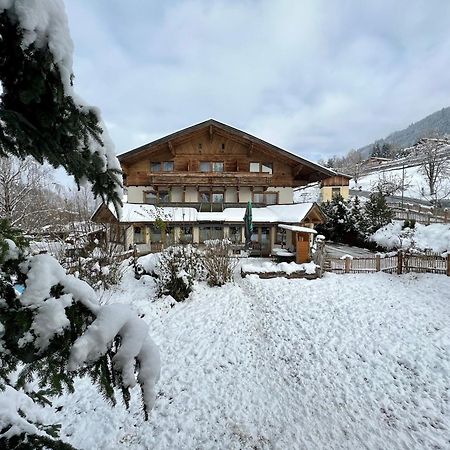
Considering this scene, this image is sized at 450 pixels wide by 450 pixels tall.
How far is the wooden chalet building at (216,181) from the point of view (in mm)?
19703

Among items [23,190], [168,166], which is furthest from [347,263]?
[23,190]

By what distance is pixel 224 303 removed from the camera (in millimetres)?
9891

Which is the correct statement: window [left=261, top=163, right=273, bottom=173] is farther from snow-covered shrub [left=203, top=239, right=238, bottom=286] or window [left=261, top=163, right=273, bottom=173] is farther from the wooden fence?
snow-covered shrub [left=203, top=239, right=238, bottom=286]

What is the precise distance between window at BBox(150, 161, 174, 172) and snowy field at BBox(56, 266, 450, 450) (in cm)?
1279

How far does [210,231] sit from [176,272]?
9.95 m

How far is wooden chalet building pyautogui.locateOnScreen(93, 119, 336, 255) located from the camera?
19703mm

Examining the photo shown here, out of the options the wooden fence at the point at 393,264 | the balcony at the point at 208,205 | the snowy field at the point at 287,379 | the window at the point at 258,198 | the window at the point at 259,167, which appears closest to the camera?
the snowy field at the point at 287,379

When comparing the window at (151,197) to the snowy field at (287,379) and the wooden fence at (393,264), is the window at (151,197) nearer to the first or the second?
the snowy field at (287,379)

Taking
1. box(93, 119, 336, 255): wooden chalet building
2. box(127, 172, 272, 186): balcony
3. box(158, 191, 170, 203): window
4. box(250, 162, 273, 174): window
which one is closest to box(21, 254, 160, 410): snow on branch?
box(93, 119, 336, 255): wooden chalet building

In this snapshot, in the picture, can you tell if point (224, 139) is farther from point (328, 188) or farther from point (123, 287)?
point (328, 188)

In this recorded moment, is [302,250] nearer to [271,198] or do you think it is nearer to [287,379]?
[271,198]

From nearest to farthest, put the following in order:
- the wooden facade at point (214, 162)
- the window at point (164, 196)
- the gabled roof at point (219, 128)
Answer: the gabled roof at point (219, 128)
the wooden facade at point (214, 162)
the window at point (164, 196)

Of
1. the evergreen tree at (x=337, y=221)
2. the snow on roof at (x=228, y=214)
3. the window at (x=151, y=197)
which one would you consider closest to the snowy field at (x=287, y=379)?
the snow on roof at (x=228, y=214)

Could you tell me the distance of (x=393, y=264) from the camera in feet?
45.0
